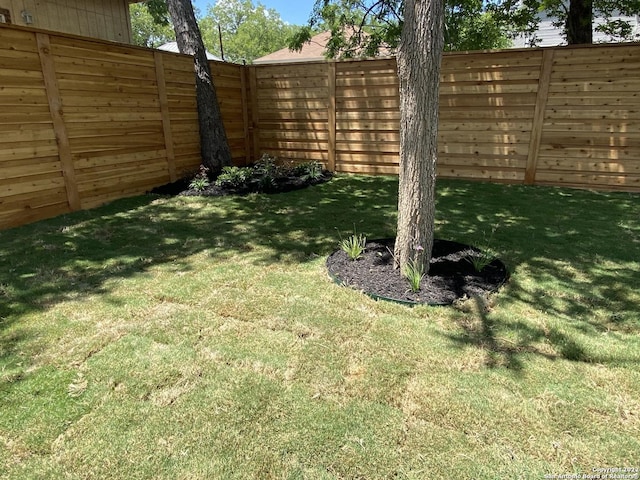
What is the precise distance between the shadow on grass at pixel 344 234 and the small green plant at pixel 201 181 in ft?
1.64

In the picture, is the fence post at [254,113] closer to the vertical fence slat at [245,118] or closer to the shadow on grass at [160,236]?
the vertical fence slat at [245,118]

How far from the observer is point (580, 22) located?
756cm

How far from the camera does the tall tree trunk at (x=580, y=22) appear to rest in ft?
24.7

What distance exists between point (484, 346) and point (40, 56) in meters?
5.52

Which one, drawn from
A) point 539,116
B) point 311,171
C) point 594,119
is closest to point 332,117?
point 311,171

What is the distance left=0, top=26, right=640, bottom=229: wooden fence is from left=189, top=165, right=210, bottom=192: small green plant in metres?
0.40

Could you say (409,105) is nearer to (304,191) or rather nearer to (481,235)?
(481,235)

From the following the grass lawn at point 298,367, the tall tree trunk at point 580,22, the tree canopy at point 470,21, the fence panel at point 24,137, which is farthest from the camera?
the tree canopy at point 470,21

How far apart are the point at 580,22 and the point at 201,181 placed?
7705mm

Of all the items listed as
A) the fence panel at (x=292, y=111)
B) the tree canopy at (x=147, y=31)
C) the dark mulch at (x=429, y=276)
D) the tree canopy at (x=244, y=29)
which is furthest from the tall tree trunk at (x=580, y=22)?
the tree canopy at (x=147, y=31)

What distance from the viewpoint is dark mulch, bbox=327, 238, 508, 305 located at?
2.85 metres

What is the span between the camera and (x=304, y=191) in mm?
6418

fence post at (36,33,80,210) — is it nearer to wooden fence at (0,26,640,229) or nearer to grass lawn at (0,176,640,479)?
wooden fence at (0,26,640,229)

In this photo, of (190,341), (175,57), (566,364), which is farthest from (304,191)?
(566,364)
